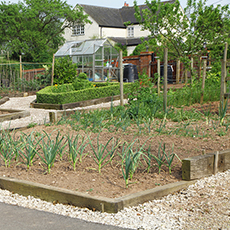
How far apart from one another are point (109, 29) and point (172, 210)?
35.6 meters

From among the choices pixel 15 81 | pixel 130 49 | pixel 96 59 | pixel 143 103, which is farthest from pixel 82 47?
pixel 130 49

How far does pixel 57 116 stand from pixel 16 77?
11.1 metres

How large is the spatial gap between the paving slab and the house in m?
33.3

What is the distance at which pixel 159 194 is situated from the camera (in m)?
3.47

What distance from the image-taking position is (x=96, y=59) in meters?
19.0

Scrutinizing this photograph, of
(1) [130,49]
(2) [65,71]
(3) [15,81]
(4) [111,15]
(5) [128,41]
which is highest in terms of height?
(4) [111,15]

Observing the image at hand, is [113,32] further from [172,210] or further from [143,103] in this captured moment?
[172,210]

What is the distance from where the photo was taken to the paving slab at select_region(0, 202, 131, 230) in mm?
2885

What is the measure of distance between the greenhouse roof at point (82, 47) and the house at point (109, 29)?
52.0 ft

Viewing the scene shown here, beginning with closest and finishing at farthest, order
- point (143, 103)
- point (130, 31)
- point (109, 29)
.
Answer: point (143, 103) → point (109, 29) → point (130, 31)

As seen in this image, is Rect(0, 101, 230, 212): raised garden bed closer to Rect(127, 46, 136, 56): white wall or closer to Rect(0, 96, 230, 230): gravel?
Rect(0, 96, 230, 230): gravel

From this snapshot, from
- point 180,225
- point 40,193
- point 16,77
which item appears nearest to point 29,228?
point 40,193

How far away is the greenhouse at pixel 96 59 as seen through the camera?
745 inches

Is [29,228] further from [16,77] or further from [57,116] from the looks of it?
[16,77]
